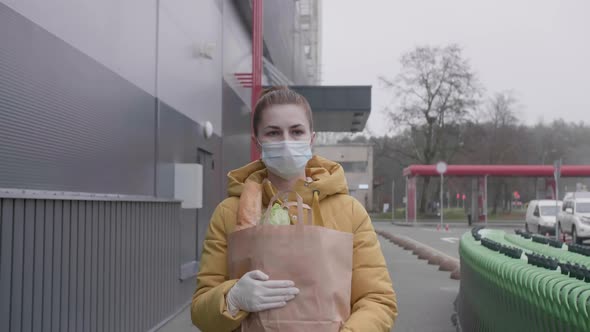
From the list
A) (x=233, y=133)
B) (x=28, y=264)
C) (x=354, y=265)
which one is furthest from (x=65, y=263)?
(x=233, y=133)

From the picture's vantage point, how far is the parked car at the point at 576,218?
985 inches

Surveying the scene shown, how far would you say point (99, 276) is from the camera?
19.6ft

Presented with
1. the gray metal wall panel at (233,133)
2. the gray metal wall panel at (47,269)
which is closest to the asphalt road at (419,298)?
the gray metal wall panel at (47,269)

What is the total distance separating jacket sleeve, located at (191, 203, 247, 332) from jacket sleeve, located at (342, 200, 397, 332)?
39 cm

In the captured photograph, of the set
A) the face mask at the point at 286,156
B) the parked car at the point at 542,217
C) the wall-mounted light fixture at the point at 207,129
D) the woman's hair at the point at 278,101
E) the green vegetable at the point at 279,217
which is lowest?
the parked car at the point at 542,217

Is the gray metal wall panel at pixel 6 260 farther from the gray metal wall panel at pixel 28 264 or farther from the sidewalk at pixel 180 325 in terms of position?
the sidewalk at pixel 180 325

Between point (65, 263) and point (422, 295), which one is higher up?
point (65, 263)

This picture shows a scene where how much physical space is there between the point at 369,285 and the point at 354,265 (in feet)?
0.28

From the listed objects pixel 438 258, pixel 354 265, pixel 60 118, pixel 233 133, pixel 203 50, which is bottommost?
pixel 438 258

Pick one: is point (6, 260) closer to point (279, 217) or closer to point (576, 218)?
point (279, 217)

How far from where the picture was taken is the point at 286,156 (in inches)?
98.2

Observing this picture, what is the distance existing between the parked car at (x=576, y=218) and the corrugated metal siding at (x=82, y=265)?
19975 mm

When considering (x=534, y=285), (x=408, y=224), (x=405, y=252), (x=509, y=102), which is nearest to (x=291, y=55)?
(x=405, y=252)

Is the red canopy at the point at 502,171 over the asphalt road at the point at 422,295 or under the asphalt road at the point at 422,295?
over
